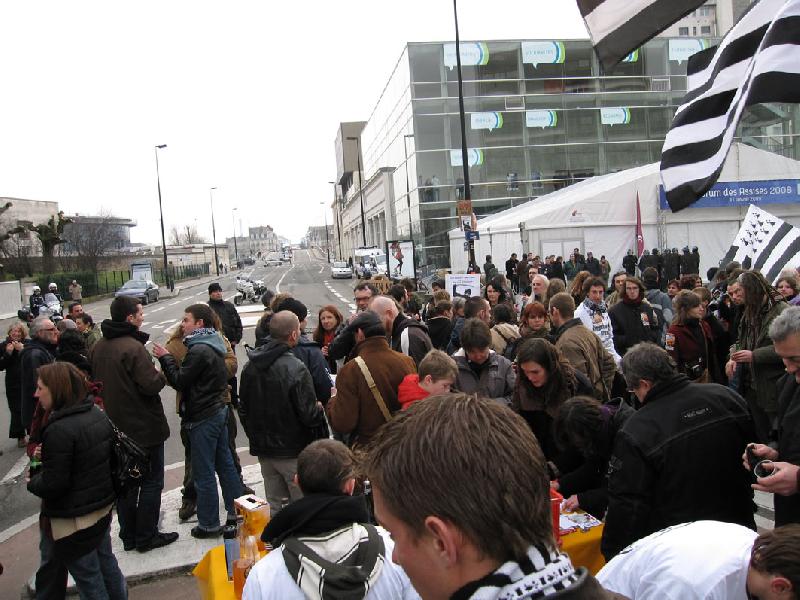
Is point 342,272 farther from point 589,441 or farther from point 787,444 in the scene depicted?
point 787,444

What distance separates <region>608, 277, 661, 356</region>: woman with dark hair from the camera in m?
7.24

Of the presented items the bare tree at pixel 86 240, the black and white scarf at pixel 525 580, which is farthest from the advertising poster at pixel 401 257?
the bare tree at pixel 86 240

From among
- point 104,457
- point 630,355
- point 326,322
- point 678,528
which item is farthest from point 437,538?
point 326,322

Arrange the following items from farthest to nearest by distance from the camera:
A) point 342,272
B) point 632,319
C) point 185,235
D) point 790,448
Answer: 1. point 185,235
2. point 342,272
3. point 632,319
4. point 790,448

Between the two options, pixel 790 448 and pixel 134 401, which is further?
pixel 134 401

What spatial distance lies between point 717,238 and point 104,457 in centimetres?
2609

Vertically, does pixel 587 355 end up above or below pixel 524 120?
below

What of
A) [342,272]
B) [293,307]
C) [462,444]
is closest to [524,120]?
[342,272]

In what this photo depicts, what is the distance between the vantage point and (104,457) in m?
3.96

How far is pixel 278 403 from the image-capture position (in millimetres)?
4754

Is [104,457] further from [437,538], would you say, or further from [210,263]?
[210,263]

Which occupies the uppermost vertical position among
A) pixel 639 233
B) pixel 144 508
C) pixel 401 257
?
pixel 639 233

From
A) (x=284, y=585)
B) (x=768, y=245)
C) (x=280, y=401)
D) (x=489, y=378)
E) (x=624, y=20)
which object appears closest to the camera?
(x=284, y=585)

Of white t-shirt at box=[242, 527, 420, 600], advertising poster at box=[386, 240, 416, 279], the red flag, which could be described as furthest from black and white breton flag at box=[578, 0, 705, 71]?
advertising poster at box=[386, 240, 416, 279]
